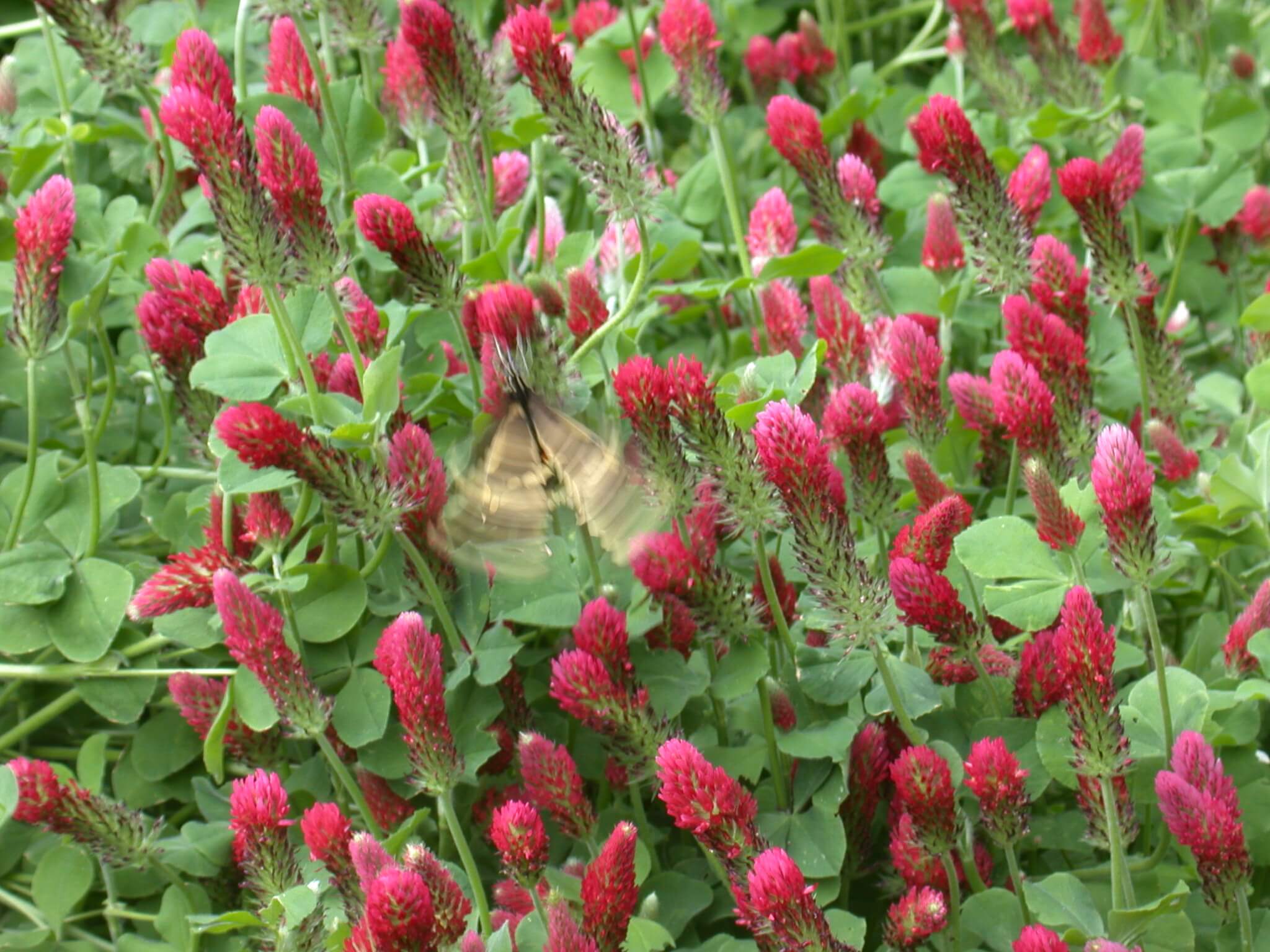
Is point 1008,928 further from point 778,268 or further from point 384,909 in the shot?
point 778,268

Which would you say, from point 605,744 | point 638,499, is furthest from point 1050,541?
point 605,744

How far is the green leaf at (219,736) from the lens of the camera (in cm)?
169

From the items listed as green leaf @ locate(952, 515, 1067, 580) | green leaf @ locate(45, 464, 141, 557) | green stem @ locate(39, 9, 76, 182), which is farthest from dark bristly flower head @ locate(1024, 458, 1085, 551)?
green stem @ locate(39, 9, 76, 182)

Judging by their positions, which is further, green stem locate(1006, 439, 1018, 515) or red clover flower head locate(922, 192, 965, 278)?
red clover flower head locate(922, 192, 965, 278)

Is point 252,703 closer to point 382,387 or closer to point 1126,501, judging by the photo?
point 382,387

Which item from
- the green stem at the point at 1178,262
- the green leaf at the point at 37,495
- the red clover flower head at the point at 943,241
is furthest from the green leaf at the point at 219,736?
the green stem at the point at 1178,262

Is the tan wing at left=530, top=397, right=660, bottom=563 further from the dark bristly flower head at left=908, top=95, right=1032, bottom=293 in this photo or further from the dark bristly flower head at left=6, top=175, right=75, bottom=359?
the dark bristly flower head at left=6, top=175, right=75, bottom=359

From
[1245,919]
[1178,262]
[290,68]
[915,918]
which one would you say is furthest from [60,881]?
[1178,262]

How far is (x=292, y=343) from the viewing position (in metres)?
1.59

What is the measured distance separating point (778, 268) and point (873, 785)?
750 mm

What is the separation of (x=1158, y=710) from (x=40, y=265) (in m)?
1.45

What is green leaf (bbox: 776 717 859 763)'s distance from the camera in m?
1.58

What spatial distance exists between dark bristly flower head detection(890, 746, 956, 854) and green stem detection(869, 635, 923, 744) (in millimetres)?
54

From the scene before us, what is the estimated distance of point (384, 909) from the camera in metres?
1.25
